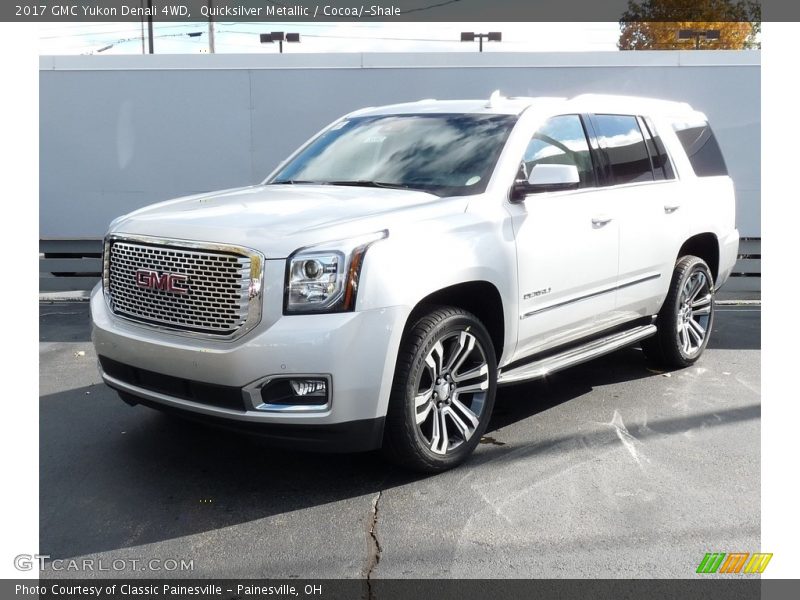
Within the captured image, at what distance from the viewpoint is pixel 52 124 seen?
421 inches

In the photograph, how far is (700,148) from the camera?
6543 millimetres

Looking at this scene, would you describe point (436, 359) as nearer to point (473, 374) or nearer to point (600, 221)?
point (473, 374)

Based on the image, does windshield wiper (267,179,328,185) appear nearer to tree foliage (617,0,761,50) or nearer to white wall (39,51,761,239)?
white wall (39,51,761,239)

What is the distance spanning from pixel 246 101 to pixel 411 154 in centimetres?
616

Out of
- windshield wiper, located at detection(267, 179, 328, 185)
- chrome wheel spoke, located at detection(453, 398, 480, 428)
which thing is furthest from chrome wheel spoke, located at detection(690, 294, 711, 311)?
windshield wiper, located at detection(267, 179, 328, 185)

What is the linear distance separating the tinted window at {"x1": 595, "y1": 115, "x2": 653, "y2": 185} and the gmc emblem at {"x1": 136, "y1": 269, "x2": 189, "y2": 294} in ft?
10.0

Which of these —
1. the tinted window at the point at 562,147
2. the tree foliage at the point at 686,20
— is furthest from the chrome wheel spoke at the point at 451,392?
the tree foliage at the point at 686,20

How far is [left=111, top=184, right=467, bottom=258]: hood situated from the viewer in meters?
3.75

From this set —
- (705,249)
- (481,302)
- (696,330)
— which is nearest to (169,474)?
(481,302)

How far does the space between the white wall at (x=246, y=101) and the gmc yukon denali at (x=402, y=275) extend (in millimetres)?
4690

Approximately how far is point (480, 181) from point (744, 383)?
2.96m

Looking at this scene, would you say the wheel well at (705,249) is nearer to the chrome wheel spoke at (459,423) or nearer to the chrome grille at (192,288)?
the chrome wheel spoke at (459,423)

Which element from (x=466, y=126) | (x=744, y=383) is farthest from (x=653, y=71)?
(x=466, y=126)

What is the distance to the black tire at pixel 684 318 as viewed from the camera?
241 inches
